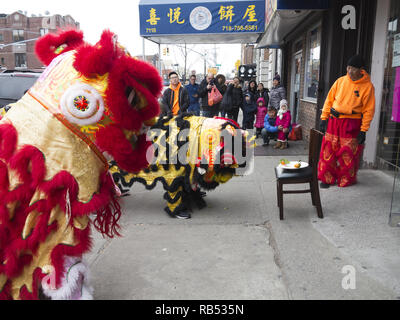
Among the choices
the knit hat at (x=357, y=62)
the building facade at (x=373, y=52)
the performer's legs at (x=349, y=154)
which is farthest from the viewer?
the building facade at (x=373, y=52)

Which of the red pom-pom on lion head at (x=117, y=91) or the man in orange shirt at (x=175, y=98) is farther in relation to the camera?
the man in orange shirt at (x=175, y=98)

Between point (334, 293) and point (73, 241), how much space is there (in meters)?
1.90

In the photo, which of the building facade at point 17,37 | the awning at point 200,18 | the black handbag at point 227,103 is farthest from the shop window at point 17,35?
the black handbag at point 227,103

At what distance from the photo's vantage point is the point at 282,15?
7.47 m

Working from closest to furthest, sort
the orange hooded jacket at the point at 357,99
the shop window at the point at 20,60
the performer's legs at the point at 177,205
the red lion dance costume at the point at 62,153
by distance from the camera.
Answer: the red lion dance costume at the point at 62,153 → the performer's legs at the point at 177,205 → the orange hooded jacket at the point at 357,99 → the shop window at the point at 20,60

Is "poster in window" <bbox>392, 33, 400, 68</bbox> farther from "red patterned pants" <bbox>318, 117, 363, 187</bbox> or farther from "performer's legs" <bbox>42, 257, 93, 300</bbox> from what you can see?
"performer's legs" <bbox>42, 257, 93, 300</bbox>

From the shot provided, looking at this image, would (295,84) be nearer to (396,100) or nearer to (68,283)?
(396,100)

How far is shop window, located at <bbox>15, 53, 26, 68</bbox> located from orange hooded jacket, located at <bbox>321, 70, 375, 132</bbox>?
196 ft

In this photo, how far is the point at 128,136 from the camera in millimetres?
1802

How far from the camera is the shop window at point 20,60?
5522cm

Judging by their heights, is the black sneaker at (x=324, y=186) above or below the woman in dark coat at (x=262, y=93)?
below

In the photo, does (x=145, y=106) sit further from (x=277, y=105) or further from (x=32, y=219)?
(x=277, y=105)

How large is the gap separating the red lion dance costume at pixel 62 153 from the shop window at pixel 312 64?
7111 millimetres

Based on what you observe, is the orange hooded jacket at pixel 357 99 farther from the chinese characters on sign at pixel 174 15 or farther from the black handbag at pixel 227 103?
the chinese characters on sign at pixel 174 15
